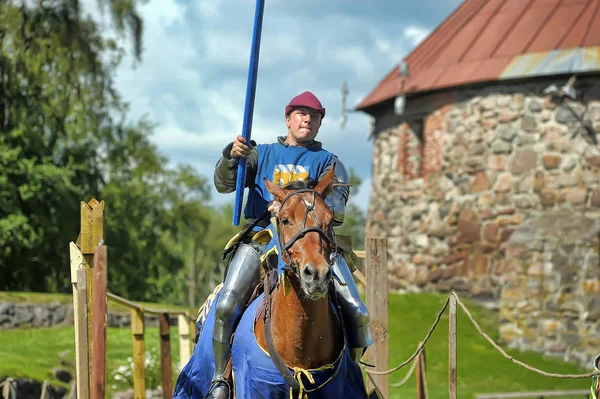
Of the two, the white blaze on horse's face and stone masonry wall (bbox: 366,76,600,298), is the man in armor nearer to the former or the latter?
the white blaze on horse's face

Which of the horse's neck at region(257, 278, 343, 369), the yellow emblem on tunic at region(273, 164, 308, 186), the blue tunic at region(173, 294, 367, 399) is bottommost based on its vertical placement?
the blue tunic at region(173, 294, 367, 399)

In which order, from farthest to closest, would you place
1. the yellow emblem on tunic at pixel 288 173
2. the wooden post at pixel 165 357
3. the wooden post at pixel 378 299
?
the wooden post at pixel 165 357, the wooden post at pixel 378 299, the yellow emblem on tunic at pixel 288 173

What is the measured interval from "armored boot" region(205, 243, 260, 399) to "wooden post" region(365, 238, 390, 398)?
10.5ft

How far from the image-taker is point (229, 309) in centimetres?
691

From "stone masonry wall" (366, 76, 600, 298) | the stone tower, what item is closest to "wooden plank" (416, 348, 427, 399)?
the stone tower

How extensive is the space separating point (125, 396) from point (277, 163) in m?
8.12

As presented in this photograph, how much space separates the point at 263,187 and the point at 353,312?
1.21 m

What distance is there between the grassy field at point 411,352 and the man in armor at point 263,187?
23.6 ft

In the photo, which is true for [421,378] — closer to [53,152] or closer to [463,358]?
[463,358]

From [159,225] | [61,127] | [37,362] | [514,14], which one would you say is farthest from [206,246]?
[37,362]

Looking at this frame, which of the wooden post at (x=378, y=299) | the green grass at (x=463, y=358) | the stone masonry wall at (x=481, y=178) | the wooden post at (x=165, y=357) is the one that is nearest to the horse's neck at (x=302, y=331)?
the wooden post at (x=378, y=299)

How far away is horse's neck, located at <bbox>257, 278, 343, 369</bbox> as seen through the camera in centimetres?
605

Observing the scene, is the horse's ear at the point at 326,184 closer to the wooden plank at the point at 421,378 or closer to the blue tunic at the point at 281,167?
the blue tunic at the point at 281,167

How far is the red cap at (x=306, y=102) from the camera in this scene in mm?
7031
